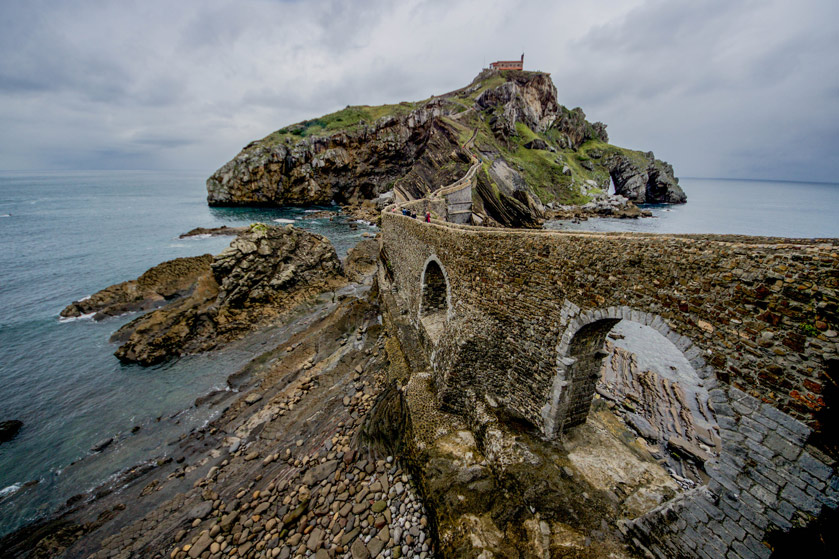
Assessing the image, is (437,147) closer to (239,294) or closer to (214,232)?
(214,232)

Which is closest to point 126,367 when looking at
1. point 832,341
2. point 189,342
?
point 189,342

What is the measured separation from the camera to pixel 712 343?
16.4ft

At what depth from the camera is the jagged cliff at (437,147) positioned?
63.2m

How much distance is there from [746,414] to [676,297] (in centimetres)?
198

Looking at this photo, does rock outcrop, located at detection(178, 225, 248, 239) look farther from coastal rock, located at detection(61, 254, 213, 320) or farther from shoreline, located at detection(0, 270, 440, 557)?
shoreline, located at detection(0, 270, 440, 557)

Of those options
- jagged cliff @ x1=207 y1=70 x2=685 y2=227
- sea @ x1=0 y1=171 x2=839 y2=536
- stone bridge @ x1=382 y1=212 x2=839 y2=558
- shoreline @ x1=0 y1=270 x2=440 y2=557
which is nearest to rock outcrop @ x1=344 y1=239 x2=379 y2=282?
sea @ x1=0 y1=171 x2=839 y2=536

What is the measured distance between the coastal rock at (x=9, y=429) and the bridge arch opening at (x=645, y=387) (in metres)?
21.4

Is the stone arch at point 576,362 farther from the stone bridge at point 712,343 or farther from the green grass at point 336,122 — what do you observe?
the green grass at point 336,122

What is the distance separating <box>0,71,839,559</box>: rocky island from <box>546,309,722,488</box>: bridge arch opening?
2.5 inches

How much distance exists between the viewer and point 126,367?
16516 millimetres

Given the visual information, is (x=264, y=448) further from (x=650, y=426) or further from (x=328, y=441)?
(x=650, y=426)

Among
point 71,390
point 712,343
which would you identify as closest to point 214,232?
point 71,390

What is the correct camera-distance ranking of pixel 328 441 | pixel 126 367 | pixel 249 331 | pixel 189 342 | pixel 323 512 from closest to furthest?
pixel 323 512 < pixel 328 441 < pixel 126 367 < pixel 189 342 < pixel 249 331

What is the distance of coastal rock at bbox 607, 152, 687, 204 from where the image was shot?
263ft
